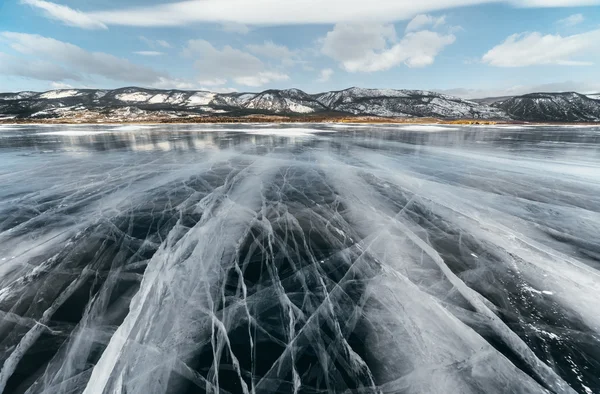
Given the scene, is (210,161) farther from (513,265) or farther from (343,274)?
(513,265)

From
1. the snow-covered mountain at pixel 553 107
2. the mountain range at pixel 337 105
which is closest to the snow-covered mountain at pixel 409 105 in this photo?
the mountain range at pixel 337 105

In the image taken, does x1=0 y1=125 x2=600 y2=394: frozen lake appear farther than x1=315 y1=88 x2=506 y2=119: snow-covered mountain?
No

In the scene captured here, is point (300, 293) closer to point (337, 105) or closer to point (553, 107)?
point (337, 105)

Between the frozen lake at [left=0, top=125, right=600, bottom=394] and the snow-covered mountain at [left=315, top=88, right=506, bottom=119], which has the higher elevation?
Answer: the snow-covered mountain at [left=315, top=88, right=506, bottom=119]

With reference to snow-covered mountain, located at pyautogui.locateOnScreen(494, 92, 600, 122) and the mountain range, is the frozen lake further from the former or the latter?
snow-covered mountain, located at pyautogui.locateOnScreen(494, 92, 600, 122)

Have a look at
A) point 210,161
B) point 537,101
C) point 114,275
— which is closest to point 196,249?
point 114,275

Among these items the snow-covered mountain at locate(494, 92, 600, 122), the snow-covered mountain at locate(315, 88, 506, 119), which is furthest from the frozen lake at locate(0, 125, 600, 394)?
the snow-covered mountain at locate(494, 92, 600, 122)

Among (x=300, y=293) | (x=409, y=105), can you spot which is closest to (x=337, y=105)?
(x=409, y=105)
